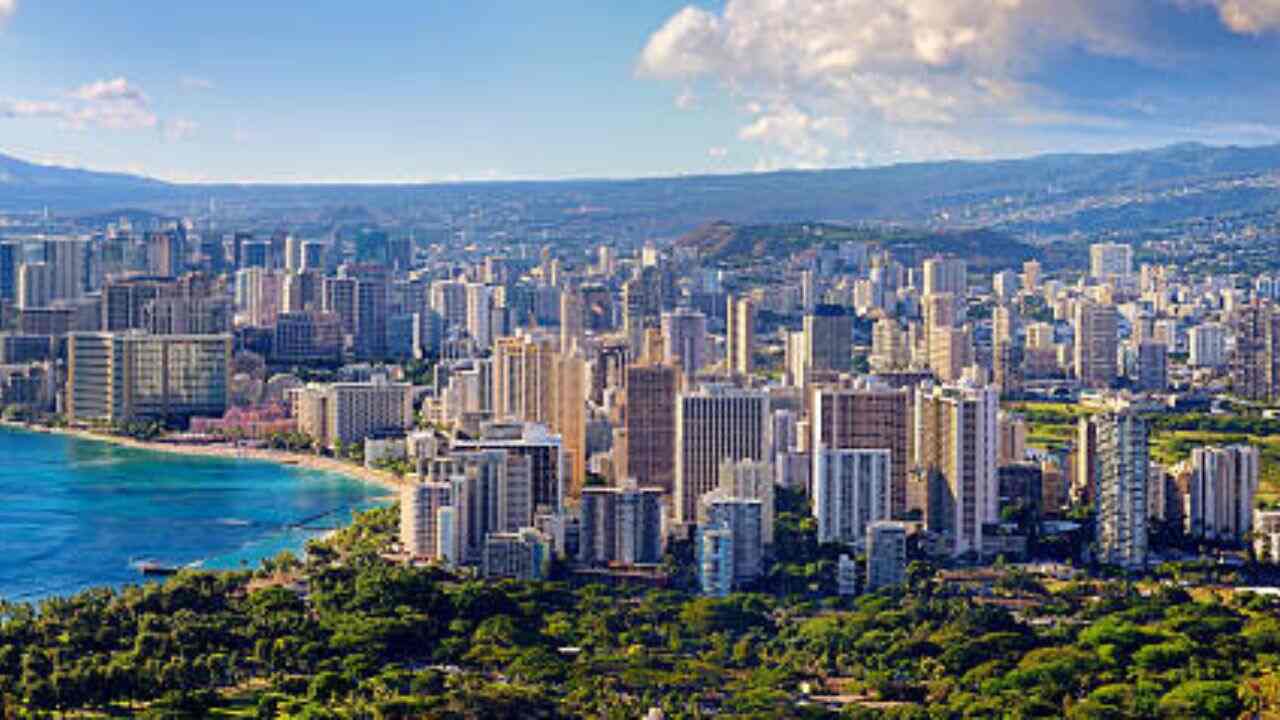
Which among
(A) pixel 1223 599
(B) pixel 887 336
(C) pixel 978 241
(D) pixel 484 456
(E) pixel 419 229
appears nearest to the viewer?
(A) pixel 1223 599

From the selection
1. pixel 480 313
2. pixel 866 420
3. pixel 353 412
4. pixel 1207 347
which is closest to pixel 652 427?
pixel 866 420

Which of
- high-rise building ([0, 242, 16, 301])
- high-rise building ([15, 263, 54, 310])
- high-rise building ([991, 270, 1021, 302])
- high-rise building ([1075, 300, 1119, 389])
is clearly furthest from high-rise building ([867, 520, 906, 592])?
high-rise building ([991, 270, 1021, 302])

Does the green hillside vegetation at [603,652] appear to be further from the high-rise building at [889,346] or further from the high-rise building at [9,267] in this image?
the high-rise building at [9,267]

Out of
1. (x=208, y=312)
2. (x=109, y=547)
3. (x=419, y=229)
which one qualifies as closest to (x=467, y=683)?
(x=109, y=547)

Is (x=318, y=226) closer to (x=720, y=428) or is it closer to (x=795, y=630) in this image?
(x=720, y=428)

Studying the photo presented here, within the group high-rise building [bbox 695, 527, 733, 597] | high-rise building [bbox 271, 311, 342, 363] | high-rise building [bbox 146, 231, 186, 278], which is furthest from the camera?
high-rise building [bbox 146, 231, 186, 278]

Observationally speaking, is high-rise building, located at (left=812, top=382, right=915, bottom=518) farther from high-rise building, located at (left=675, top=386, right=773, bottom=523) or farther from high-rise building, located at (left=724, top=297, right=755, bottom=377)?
high-rise building, located at (left=724, top=297, right=755, bottom=377)
